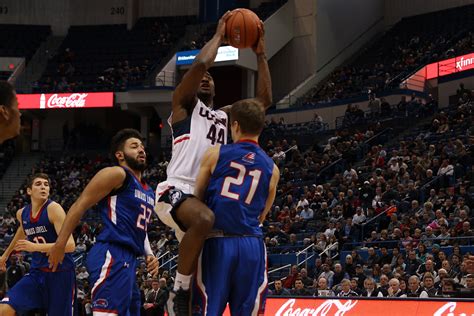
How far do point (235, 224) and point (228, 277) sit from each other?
14.5 inches

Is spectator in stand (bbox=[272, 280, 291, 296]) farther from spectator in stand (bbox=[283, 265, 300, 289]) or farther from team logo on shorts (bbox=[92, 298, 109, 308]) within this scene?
team logo on shorts (bbox=[92, 298, 109, 308])

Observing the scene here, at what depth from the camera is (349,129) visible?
92.0ft

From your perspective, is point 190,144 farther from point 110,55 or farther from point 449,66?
point 110,55

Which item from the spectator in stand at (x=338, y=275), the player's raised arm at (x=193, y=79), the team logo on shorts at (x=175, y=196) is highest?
the player's raised arm at (x=193, y=79)

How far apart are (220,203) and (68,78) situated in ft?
105

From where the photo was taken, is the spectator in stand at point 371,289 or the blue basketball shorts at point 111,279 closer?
the blue basketball shorts at point 111,279

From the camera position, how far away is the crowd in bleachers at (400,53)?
31.0 meters

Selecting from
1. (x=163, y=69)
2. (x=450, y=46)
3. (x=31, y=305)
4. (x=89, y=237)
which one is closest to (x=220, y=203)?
(x=31, y=305)

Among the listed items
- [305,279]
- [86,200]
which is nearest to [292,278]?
[305,279]

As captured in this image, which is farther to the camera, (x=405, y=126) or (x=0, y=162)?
(x=0, y=162)

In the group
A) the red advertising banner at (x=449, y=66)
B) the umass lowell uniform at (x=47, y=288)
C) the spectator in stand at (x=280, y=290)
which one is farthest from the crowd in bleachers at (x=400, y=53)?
the umass lowell uniform at (x=47, y=288)

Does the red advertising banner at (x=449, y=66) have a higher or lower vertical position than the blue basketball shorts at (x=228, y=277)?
higher

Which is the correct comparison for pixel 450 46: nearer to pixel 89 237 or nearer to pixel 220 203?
pixel 89 237

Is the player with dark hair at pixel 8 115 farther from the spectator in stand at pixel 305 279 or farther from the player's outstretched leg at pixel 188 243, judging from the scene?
the spectator in stand at pixel 305 279
